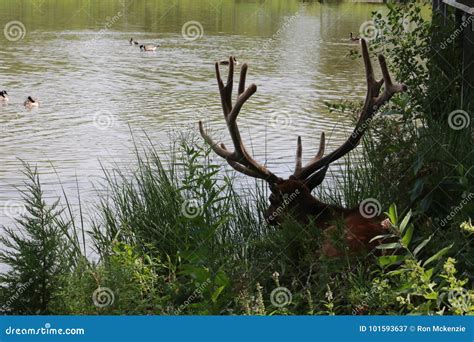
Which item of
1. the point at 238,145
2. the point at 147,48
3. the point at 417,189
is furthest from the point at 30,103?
the point at 417,189

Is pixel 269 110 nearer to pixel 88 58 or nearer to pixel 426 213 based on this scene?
pixel 88 58

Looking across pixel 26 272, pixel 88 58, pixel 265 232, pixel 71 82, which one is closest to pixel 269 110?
pixel 71 82

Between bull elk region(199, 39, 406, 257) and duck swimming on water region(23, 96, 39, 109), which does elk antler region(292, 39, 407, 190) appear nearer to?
bull elk region(199, 39, 406, 257)

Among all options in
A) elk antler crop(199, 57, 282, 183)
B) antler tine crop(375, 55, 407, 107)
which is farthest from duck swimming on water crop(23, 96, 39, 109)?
antler tine crop(375, 55, 407, 107)

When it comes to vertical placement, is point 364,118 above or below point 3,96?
above

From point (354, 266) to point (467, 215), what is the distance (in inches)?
22.6

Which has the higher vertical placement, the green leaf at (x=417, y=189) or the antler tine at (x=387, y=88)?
the antler tine at (x=387, y=88)

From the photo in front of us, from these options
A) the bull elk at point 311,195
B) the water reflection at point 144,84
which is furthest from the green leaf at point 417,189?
the water reflection at point 144,84

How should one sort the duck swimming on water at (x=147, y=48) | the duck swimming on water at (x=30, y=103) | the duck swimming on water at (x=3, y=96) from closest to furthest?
the duck swimming on water at (x=30, y=103), the duck swimming on water at (x=3, y=96), the duck swimming on water at (x=147, y=48)

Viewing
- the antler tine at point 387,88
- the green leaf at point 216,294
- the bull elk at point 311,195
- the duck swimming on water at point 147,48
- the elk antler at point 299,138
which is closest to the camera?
the green leaf at point 216,294

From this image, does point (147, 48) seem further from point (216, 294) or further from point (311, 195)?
point (216, 294)

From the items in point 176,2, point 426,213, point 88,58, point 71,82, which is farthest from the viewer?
point 176,2

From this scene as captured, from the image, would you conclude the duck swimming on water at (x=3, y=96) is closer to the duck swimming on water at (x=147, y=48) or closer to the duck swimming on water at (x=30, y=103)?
the duck swimming on water at (x=30, y=103)

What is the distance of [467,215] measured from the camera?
482cm
